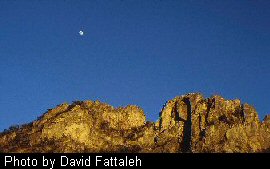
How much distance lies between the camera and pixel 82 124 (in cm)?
19125

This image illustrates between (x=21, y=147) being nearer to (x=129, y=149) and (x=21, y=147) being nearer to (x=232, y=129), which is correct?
(x=129, y=149)

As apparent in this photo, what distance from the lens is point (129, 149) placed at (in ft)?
610

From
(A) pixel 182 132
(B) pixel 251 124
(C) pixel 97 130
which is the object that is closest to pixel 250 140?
(B) pixel 251 124

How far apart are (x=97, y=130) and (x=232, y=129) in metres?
55.3
